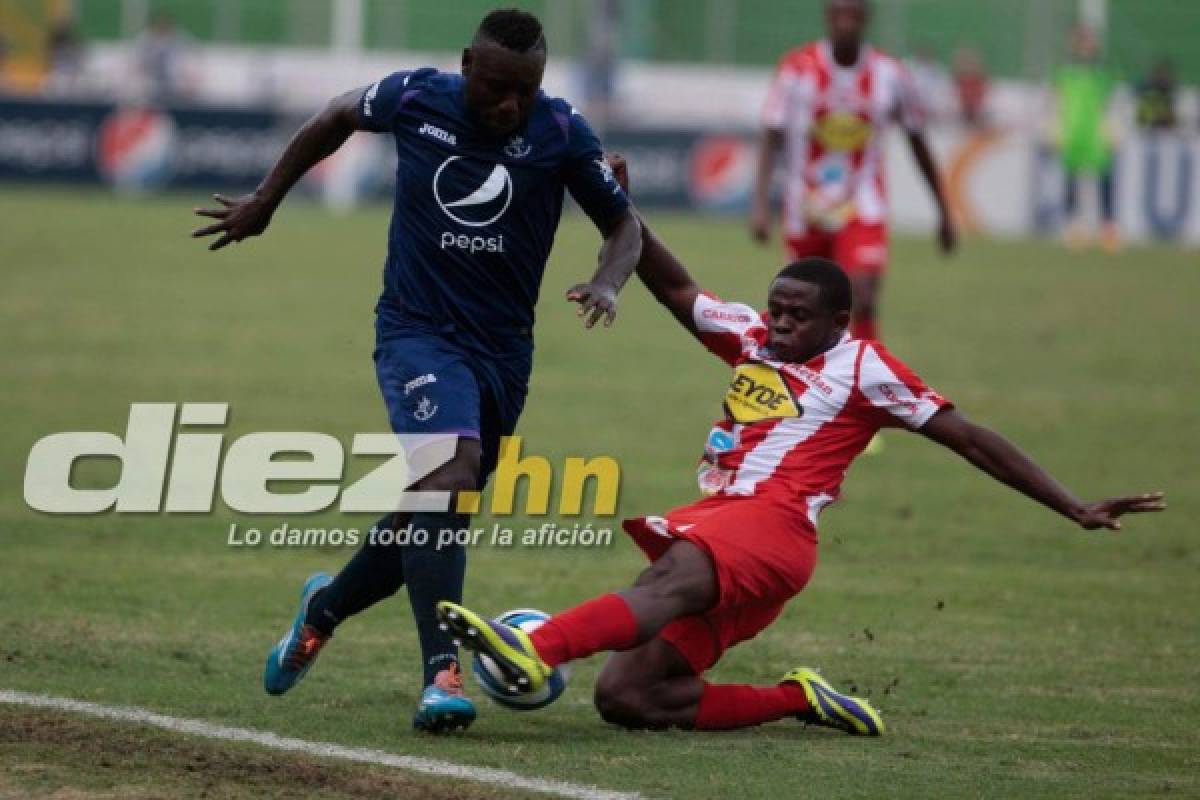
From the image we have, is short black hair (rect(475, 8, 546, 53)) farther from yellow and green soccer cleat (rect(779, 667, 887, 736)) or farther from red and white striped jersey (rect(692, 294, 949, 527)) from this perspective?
yellow and green soccer cleat (rect(779, 667, 887, 736))

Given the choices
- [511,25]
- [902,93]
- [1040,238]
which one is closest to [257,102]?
[1040,238]

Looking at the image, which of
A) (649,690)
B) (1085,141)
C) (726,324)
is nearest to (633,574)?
(726,324)

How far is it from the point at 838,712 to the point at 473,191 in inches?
86.7

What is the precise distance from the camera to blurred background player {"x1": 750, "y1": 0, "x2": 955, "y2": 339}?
14.5m

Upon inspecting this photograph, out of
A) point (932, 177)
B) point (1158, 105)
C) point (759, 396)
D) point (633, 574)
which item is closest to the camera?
point (759, 396)

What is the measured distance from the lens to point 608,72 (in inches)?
1609

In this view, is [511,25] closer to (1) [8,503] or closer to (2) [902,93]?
(1) [8,503]

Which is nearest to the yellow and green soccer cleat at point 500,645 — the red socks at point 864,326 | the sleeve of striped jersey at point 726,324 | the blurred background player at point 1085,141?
the sleeve of striped jersey at point 726,324

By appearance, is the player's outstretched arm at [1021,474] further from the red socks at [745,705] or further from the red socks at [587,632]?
the red socks at [587,632]

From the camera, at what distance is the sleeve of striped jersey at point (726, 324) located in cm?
788

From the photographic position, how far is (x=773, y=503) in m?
7.43

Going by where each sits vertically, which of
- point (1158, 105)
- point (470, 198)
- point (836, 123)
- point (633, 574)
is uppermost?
point (470, 198)

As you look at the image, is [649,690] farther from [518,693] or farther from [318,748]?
[318,748]

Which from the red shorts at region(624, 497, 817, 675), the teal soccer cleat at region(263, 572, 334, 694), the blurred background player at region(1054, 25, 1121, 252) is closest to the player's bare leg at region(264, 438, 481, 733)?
the teal soccer cleat at region(263, 572, 334, 694)
